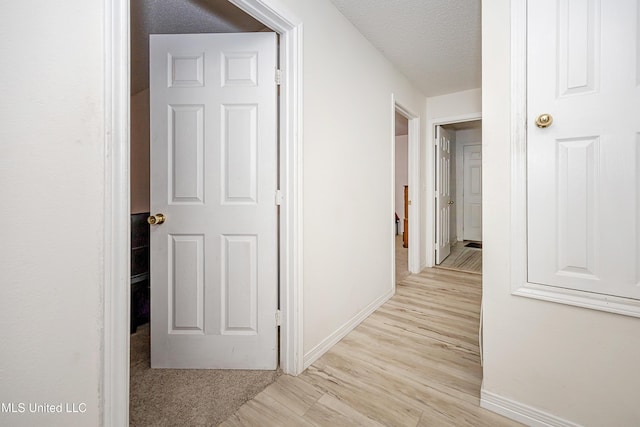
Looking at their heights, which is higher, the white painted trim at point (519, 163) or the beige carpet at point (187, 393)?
the white painted trim at point (519, 163)

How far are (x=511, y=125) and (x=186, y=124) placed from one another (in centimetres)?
169

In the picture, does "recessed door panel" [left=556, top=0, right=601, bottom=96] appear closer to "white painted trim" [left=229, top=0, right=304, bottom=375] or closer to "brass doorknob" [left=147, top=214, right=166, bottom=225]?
"white painted trim" [left=229, top=0, right=304, bottom=375]

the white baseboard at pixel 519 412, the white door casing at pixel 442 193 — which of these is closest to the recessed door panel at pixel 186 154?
the white baseboard at pixel 519 412

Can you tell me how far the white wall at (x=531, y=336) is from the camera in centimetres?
105

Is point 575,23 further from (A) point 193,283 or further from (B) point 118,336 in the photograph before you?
(A) point 193,283

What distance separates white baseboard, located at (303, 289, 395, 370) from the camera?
1707mm

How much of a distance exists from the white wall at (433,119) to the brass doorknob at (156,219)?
3.24 m

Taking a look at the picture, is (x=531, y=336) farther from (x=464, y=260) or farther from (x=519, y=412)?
(x=464, y=260)

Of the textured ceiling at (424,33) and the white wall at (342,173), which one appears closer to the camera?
the white wall at (342,173)

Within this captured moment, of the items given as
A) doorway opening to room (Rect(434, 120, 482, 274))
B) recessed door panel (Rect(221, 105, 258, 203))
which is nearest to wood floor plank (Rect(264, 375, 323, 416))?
recessed door panel (Rect(221, 105, 258, 203))

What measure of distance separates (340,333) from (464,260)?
2985 mm

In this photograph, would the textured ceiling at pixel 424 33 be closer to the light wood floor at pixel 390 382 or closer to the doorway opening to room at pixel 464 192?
the doorway opening to room at pixel 464 192

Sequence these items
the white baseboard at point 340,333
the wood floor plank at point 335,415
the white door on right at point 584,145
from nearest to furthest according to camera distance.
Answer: the white door on right at point 584,145 < the wood floor plank at point 335,415 < the white baseboard at point 340,333

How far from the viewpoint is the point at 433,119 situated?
3777 millimetres
